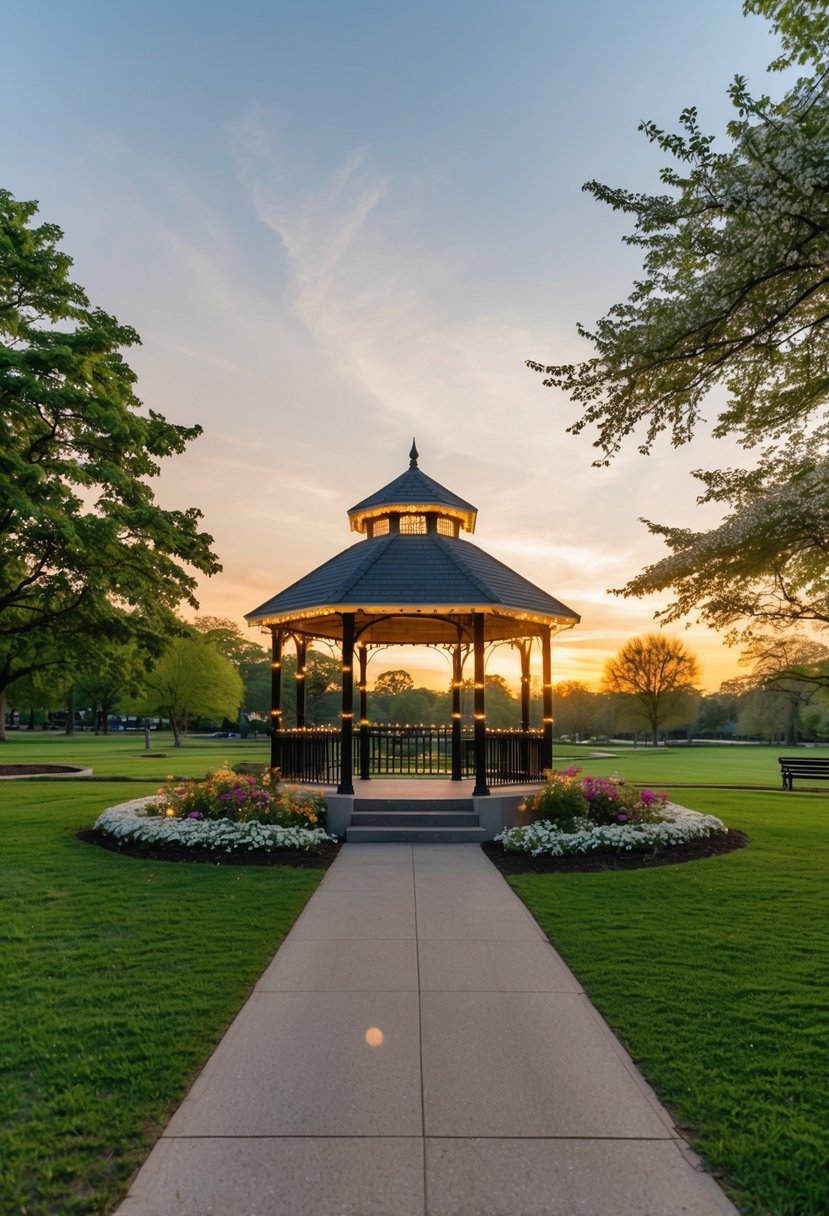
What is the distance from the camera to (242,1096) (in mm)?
3709

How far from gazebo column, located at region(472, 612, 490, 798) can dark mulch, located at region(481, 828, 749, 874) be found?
1.48m

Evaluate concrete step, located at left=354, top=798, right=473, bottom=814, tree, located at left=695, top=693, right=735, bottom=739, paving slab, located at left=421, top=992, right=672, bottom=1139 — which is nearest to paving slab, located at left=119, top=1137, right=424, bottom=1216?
paving slab, located at left=421, top=992, right=672, bottom=1139

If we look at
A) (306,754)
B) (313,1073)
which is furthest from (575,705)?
(313,1073)

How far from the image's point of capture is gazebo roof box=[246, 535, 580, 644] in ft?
43.3

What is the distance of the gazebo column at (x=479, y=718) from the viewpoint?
1274cm

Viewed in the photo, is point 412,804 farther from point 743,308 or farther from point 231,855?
point 743,308

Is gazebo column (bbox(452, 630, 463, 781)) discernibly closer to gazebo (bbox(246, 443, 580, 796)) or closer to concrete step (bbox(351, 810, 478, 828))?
gazebo (bbox(246, 443, 580, 796))

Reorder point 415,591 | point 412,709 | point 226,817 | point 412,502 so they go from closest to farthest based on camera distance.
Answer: point 226,817, point 415,591, point 412,502, point 412,709

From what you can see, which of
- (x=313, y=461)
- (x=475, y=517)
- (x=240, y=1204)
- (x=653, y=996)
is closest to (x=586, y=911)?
(x=653, y=996)

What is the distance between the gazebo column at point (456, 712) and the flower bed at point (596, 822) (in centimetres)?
426

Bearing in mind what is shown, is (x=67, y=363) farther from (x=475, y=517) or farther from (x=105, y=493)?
(x=475, y=517)

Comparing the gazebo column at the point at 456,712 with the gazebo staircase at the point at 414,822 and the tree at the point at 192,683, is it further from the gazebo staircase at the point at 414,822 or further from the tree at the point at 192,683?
the tree at the point at 192,683

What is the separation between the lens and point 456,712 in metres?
17.7

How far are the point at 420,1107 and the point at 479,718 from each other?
9.36 meters
